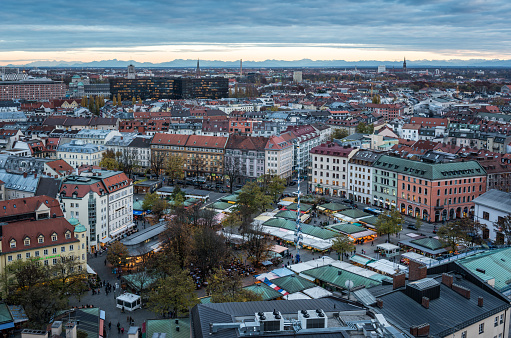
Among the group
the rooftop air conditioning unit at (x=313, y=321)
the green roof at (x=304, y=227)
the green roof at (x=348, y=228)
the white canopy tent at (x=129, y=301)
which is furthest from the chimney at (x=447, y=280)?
the green roof at (x=348, y=228)

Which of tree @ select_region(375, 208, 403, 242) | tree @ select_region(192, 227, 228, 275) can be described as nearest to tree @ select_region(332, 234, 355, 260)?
tree @ select_region(375, 208, 403, 242)

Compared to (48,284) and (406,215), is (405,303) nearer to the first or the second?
(48,284)

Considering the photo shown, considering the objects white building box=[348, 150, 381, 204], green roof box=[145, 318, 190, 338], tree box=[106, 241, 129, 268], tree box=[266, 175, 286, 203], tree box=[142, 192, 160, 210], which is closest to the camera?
green roof box=[145, 318, 190, 338]

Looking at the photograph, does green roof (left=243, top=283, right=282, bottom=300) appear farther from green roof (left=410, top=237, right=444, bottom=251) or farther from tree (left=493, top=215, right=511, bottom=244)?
tree (left=493, top=215, right=511, bottom=244)

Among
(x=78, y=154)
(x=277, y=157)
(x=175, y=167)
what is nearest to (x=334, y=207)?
(x=277, y=157)

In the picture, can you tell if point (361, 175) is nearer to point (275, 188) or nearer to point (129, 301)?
point (275, 188)
